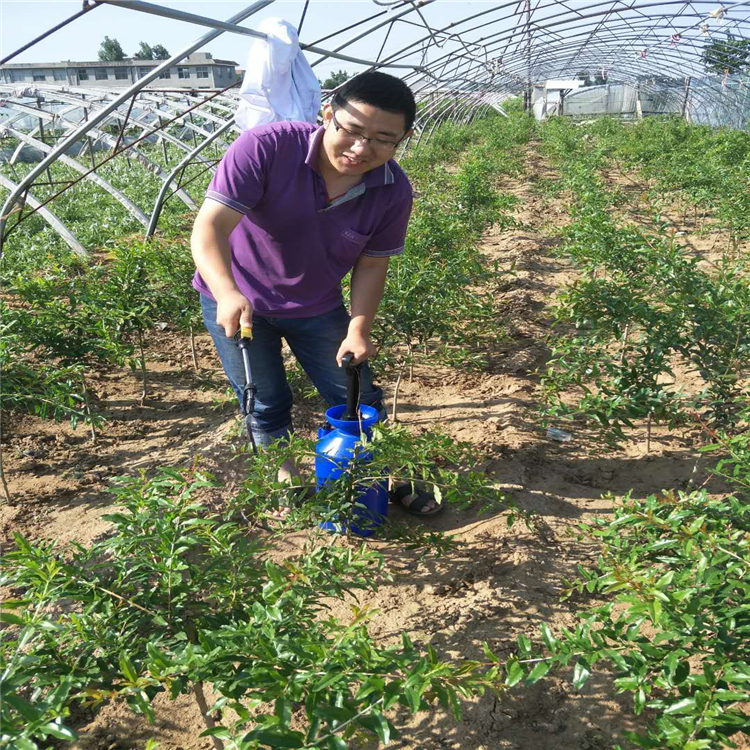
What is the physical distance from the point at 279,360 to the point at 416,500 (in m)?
0.84

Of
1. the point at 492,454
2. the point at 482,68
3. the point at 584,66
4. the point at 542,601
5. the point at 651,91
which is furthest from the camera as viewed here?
the point at 651,91

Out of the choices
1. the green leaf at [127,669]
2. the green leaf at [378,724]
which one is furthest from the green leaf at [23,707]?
the green leaf at [378,724]

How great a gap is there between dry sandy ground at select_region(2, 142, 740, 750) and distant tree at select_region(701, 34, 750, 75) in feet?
41.6

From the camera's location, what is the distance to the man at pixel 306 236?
199cm

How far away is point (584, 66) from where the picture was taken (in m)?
23.0

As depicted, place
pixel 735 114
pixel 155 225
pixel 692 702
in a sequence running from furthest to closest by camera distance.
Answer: pixel 735 114 → pixel 155 225 → pixel 692 702

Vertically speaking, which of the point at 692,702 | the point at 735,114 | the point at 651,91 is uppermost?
the point at 651,91

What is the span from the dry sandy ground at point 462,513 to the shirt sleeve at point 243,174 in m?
1.39

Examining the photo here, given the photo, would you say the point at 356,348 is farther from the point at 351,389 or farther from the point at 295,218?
the point at 295,218

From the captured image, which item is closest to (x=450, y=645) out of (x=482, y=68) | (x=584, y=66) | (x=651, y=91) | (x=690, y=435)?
(x=690, y=435)

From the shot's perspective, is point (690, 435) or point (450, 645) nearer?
point (450, 645)

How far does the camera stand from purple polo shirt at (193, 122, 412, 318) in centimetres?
210

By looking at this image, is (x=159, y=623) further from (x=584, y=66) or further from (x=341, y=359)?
(x=584, y=66)

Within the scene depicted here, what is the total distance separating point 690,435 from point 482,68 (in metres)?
15.8
